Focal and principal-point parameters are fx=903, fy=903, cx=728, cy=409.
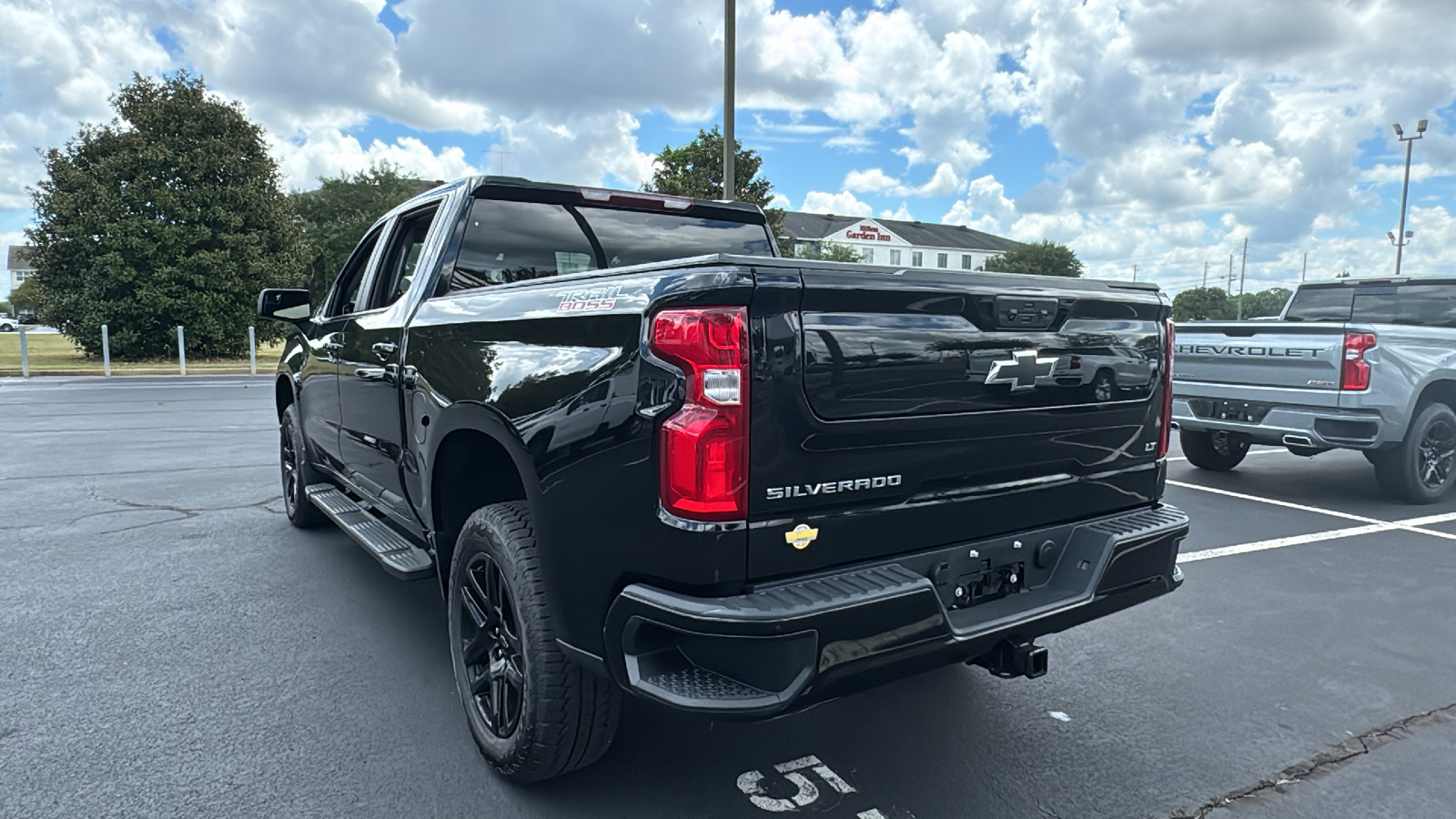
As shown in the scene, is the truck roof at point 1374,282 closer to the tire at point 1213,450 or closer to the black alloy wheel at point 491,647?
the tire at point 1213,450

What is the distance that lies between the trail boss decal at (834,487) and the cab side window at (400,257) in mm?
2438

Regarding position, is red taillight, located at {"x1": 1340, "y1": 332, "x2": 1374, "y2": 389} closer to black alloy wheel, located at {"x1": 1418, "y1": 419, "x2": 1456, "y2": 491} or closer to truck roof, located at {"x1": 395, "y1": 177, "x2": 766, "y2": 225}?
black alloy wheel, located at {"x1": 1418, "y1": 419, "x2": 1456, "y2": 491}

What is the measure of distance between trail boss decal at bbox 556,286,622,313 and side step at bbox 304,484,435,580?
145cm

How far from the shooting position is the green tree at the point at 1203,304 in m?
66.2

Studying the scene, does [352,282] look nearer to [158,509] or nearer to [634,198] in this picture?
[634,198]

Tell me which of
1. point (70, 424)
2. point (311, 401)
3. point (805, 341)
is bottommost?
point (70, 424)

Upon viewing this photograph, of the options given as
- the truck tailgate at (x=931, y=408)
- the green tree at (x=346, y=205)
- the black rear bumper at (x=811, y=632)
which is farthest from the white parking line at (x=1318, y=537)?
the green tree at (x=346, y=205)

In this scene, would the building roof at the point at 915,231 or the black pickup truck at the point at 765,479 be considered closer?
the black pickup truck at the point at 765,479

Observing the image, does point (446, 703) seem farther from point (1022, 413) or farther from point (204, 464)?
point (204, 464)

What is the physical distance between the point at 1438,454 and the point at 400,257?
7.88 metres

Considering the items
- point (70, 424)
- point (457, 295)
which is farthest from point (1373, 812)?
point (70, 424)

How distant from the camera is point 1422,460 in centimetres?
710

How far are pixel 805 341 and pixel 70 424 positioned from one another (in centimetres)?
1219

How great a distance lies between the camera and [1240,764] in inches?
115
